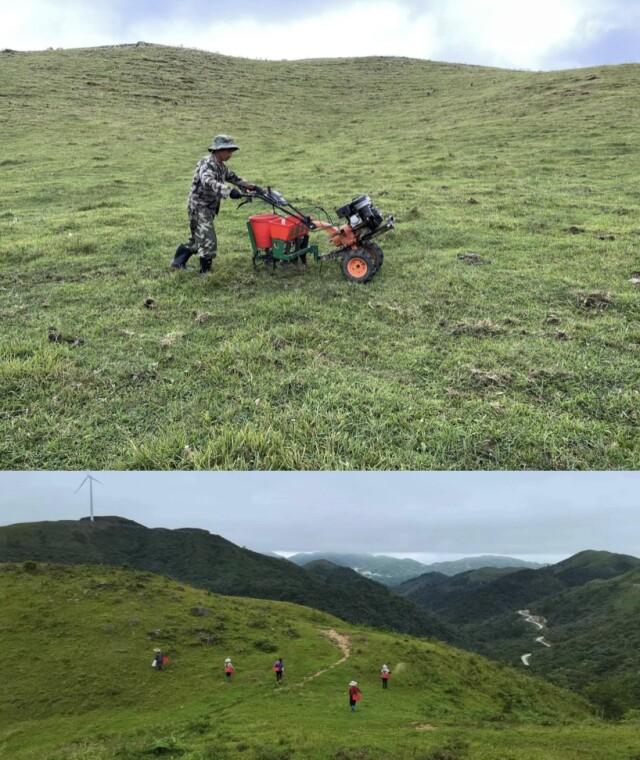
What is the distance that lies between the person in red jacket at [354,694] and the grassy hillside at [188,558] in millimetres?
3501

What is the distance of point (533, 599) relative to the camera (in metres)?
7.29

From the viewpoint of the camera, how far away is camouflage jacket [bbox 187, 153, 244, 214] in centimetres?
1135

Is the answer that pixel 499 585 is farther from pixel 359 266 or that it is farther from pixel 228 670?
pixel 359 266

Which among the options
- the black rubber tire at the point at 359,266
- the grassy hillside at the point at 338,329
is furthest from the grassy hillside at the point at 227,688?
the black rubber tire at the point at 359,266

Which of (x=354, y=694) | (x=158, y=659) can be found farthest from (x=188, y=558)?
(x=354, y=694)

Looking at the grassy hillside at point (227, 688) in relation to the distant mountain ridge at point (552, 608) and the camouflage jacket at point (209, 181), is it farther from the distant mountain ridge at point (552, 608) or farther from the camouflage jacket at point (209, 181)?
the camouflage jacket at point (209, 181)

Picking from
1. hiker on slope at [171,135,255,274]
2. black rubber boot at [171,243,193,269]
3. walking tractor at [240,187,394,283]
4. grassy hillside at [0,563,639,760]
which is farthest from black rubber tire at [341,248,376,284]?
grassy hillside at [0,563,639,760]

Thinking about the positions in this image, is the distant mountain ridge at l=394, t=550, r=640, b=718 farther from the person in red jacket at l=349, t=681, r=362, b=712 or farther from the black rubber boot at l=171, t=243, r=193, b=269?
the black rubber boot at l=171, t=243, r=193, b=269

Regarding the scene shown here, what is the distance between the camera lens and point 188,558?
599 cm

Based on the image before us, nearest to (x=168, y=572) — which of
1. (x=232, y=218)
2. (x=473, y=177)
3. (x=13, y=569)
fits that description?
(x=13, y=569)

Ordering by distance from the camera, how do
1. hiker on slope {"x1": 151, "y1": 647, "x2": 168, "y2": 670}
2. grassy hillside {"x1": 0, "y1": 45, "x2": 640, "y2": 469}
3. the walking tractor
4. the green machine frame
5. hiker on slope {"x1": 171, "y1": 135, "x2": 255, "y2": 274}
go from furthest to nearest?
the green machine frame, the walking tractor, hiker on slope {"x1": 171, "y1": 135, "x2": 255, "y2": 274}, hiker on slope {"x1": 151, "y1": 647, "x2": 168, "y2": 670}, grassy hillside {"x1": 0, "y1": 45, "x2": 640, "y2": 469}

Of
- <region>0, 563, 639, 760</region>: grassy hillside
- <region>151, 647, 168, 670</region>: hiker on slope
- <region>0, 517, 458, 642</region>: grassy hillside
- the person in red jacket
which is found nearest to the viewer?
<region>0, 517, 458, 642</region>: grassy hillside

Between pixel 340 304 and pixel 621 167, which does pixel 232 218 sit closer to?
pixel 340 304

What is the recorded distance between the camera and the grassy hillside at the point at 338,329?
676cm
